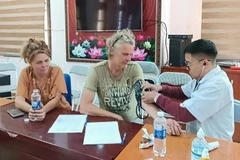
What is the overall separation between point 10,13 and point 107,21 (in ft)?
7.65

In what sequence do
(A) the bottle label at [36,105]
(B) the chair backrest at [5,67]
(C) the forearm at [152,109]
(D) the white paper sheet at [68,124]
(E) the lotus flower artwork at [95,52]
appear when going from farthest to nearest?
(B) the chair backrest at [5,67] < (E) the lotus flower artwork at [95,52] < (A) the bottle label at [36,105] < (C) the forearm at [152,109] < (D) the white paper sheet at [68,124]

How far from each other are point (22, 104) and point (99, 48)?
7.25 ft

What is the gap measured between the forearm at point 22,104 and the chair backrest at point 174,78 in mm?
1659

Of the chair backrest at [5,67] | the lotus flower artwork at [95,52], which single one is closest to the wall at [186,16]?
the lotus flower artwork at [95,52]

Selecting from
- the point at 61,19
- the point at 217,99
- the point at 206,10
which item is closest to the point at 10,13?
the point at 61,19

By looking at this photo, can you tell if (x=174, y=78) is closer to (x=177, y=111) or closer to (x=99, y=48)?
(x=99, y=48)

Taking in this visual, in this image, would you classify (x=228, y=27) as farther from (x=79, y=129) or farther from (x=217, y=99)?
(x=79, y=129)

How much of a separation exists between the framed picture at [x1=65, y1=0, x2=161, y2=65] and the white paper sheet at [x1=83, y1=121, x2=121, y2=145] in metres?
1.76

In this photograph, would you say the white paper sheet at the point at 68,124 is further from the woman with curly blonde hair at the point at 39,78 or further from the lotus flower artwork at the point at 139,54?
the lotus flower artwork at the point at 139,54

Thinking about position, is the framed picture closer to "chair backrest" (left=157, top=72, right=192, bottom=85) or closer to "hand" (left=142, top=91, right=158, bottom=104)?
"chair backrest" (left=157, top=72, right=192, bottom=85)

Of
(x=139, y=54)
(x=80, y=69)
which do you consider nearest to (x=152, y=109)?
(x=139, y=54)

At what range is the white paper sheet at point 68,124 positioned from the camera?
148cm

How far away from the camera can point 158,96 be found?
1543 mm

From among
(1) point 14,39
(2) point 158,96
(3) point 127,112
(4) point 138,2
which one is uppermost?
(4) point 138,2
